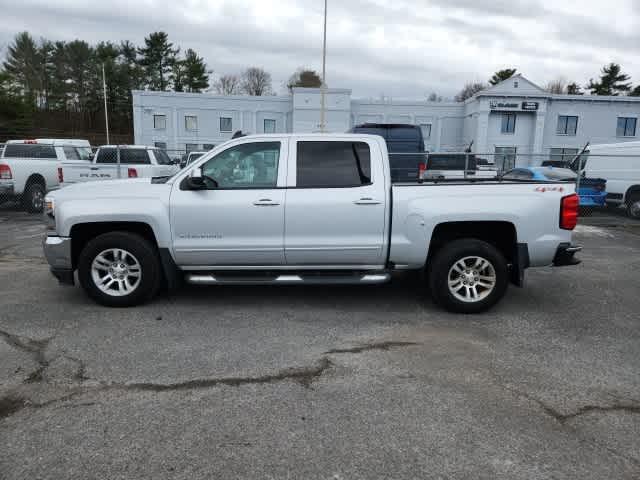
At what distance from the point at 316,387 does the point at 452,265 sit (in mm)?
2332

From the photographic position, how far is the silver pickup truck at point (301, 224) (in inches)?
207

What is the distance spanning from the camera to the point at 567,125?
42219 millimetres

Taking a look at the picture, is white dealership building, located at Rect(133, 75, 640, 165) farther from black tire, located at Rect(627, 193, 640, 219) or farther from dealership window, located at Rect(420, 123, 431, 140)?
black tire, located at Rect(627, 193, 640, 219)

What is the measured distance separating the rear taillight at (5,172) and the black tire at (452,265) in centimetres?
1209

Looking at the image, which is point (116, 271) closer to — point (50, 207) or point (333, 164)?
point (50, 207)

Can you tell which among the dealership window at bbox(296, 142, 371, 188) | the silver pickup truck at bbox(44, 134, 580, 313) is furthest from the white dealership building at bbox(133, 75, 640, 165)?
the silver pickup truck at bbox(44, 134, 580, 313)

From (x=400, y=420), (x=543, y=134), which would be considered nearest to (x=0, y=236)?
(x=400, y=420)

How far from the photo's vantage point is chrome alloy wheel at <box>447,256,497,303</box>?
537cm

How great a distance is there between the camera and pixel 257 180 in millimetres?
5355

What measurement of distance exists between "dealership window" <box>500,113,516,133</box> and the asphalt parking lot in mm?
39088

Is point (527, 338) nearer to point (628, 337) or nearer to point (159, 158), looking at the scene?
point (628, 337)

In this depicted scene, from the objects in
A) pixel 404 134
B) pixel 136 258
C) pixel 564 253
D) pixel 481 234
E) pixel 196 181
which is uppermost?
pixel 404 134

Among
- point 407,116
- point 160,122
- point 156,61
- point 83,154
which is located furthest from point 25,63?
point 83,154

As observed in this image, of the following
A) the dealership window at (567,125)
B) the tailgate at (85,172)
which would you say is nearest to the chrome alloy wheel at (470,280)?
the tailgate at (85,172)
